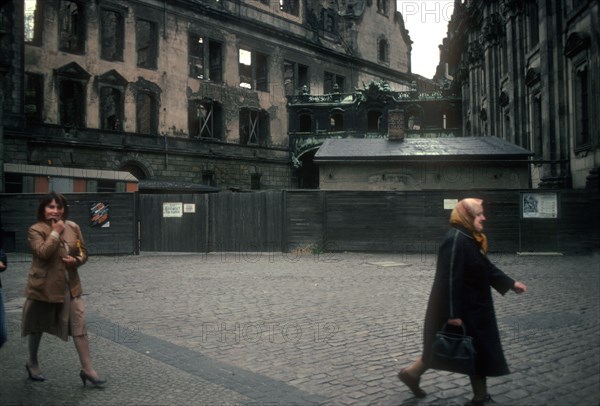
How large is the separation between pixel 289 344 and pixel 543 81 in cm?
2076

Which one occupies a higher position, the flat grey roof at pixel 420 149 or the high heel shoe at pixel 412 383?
the flat grey roof at pixel 420 149

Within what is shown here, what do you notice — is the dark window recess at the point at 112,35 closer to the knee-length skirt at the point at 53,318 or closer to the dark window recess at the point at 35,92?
the dark window recess at the point at 35,92

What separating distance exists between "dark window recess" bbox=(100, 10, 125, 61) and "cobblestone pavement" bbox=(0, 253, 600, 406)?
2317 cm

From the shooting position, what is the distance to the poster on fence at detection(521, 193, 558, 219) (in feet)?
62.0

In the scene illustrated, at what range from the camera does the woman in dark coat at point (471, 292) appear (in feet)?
15.1

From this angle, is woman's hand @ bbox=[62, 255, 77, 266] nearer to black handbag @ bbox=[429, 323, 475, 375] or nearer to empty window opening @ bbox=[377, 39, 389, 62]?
black handbag @ bbox=[429, 323, 475, 375]

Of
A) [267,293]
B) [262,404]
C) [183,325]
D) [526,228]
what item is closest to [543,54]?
[526,228]

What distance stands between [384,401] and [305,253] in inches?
601

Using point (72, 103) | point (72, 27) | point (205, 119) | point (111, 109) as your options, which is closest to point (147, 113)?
point (111, 109)

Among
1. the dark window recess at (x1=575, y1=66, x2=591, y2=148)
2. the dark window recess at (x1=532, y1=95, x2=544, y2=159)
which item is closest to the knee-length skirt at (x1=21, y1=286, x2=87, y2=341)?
the dark window recess at (x1=575, y1=66, x2=591, y2=148)

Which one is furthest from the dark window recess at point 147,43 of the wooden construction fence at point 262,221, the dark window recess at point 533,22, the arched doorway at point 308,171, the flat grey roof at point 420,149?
the dark window recess at point 533,22

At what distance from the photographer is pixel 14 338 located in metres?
7.36

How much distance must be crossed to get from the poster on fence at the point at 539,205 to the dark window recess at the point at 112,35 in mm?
25374

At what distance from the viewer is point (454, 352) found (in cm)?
A: 452
